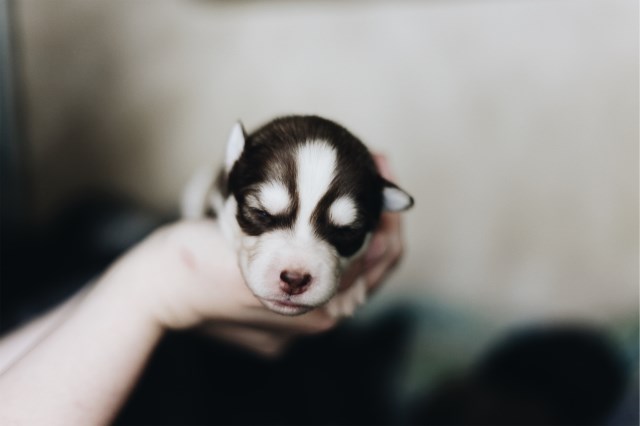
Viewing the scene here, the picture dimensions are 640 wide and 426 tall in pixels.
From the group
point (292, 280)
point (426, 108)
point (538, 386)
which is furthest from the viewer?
point (426, 108)

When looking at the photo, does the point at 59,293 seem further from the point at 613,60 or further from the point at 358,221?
the point at 613,60

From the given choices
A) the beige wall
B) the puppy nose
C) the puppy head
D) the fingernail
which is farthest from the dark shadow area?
the puppy nose

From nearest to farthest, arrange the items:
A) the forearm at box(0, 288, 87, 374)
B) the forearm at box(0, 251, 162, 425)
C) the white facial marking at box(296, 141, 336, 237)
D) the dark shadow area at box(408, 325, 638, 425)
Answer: the forearm at box(0, 251, 162, 425)
the white facial marking at box(296, 141, 336, 237)
the forearm at box(0, 288, 87, 374)
the dark shadow area at box(408, 325, 638, 425)

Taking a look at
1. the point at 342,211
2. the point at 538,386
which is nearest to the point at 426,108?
the point at 538,386

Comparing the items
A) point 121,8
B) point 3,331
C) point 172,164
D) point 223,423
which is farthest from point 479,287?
point 121,8

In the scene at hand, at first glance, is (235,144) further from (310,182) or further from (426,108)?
(426,108)

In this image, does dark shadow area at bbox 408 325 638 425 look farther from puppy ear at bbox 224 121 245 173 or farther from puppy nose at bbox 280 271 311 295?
puppy ear at bbox 224 121 245 173
